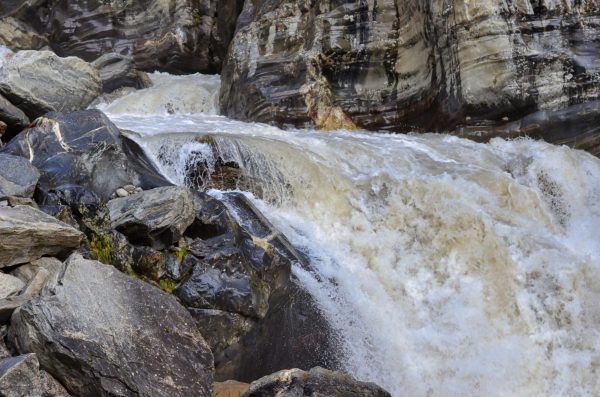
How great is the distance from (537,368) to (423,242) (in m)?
1.95

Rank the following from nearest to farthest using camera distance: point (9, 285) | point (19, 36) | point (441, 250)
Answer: point (9, 285), point (441, 250), point (19, 36)

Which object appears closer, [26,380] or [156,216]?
[26,380]

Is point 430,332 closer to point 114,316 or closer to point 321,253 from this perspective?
point 321,253

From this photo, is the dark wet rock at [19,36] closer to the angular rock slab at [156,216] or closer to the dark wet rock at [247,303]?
the angular rock slab at [156,216]

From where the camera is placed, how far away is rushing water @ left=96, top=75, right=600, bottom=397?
240 inches

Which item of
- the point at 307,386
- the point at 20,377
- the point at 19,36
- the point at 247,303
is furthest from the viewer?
the point at 19,36

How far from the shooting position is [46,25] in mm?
19188

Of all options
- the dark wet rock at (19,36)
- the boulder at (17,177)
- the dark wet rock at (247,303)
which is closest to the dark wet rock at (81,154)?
the boulder at (17,177)

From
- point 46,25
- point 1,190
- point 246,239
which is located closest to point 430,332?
point 246,239

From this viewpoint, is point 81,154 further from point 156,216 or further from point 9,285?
point 9,285

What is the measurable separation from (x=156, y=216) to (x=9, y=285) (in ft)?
4.87

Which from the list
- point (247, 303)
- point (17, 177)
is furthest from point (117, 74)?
point (247, 303)

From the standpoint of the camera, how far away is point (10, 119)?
810 centimetres

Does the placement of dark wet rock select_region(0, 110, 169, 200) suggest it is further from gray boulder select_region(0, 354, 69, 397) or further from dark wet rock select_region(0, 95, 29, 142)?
gray boulder select_region(0, 354, 69, 397)
